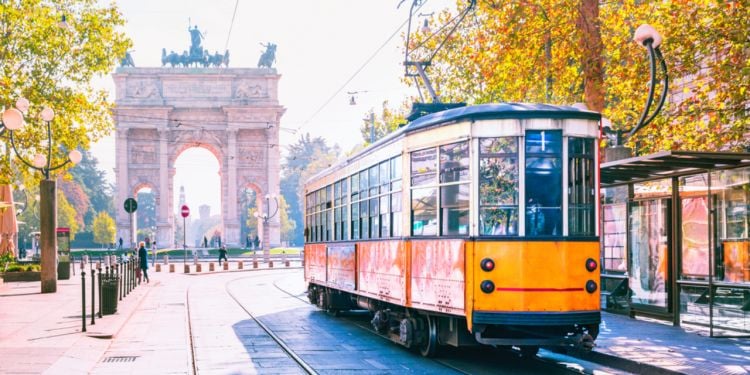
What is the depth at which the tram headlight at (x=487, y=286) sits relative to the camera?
1168 cm

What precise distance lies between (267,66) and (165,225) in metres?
16.3

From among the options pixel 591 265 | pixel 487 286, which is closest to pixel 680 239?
pixel 591 265

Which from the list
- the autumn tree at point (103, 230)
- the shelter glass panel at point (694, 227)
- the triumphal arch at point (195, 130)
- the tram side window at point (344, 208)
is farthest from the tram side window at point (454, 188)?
the autumn tree at point (103, 230)

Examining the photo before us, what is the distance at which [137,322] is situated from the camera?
19.5m

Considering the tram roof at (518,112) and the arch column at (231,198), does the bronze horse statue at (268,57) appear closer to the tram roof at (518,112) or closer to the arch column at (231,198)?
the arch column at (231,198)

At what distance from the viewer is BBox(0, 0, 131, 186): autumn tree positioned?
34.7 m

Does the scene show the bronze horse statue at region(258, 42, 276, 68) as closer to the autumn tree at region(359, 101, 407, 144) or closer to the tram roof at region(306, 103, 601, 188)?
the autumn tree at region(359, 101, 407, 144)

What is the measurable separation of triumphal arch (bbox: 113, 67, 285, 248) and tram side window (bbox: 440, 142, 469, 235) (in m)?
72.9

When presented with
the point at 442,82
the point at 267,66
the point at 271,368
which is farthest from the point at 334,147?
the point at 271,368

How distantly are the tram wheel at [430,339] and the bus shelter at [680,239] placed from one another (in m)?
3.97

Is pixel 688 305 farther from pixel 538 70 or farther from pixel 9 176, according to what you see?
pixel 9 176

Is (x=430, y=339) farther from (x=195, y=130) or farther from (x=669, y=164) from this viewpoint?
(x=195, y=130)

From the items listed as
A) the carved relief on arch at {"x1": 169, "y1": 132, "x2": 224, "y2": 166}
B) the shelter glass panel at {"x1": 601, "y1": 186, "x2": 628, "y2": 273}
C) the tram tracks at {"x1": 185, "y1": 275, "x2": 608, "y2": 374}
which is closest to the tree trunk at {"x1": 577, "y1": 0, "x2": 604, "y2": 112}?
the shelter glass panel at {"x1": 601, "y1": 186, "x2": 628, "y2": 273}

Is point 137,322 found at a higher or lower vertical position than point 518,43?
lower
